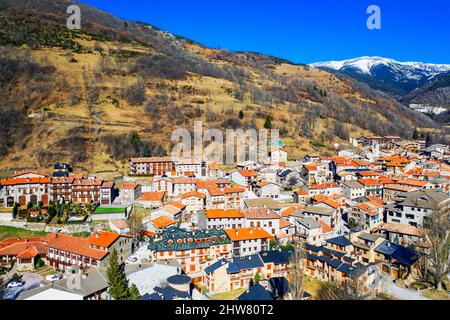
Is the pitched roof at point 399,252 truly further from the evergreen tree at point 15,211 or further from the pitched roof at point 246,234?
the evergreen tree at point 15,211

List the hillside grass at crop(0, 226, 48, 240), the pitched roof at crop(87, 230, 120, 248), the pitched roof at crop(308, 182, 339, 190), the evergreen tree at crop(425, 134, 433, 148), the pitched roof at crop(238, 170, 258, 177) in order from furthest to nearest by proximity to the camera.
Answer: the evergreen tree at crop(425, 134, 433, 148) → the pitched roof at crop(238, 170, 258, 177) → the pitched roof at crop(308, 182, 339, 190) → the hillside grass at crop(0, 226, 48, 240) → the pitched roof at crop(87, 230, 120, 248)

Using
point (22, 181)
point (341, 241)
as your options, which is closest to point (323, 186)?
point (341, 241)

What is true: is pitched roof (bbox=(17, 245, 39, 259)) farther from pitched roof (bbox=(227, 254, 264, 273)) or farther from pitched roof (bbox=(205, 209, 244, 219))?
pitched roof (bbox=(227, 254, 264, 273))

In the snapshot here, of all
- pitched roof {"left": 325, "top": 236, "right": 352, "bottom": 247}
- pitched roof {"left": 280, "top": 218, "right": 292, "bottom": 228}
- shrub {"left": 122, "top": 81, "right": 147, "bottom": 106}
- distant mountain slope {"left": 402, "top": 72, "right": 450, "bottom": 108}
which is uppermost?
distant mountain slope {"left": 402, "top": 72, "right": 450, "bottom": 108}

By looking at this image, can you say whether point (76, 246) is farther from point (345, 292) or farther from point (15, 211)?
point (345, 292)

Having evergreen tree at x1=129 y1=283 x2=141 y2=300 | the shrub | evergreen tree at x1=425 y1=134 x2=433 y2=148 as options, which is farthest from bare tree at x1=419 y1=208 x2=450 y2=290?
evergreen tree at x1=425 y1=134 x2=433 y2=148

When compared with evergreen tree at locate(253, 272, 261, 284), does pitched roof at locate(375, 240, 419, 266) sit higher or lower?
higher
